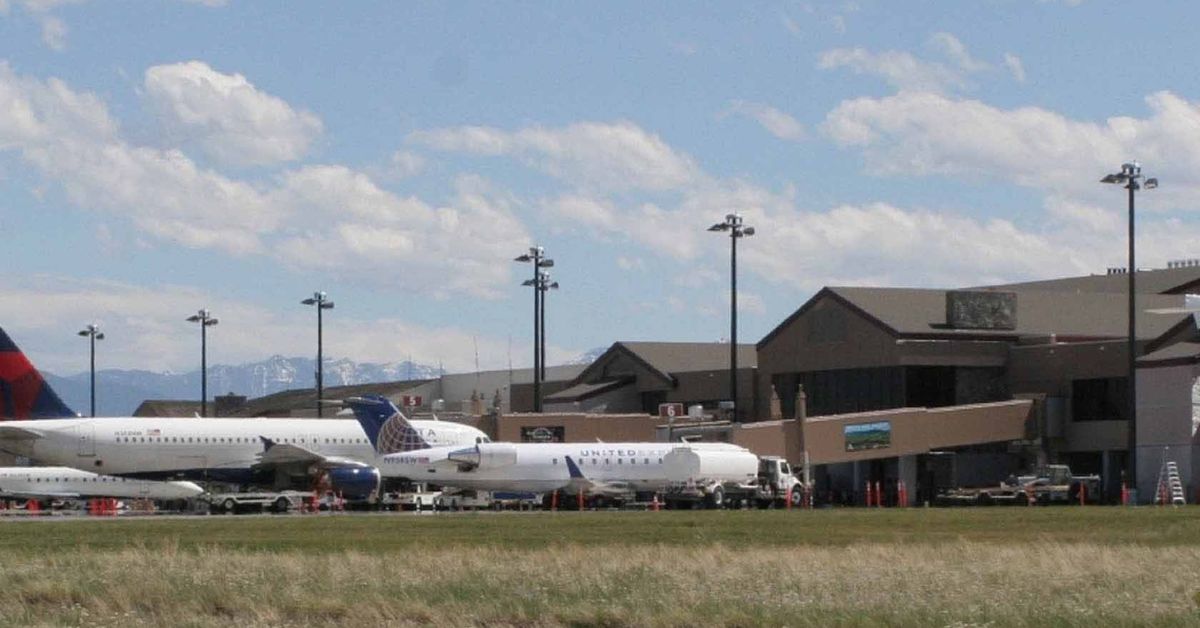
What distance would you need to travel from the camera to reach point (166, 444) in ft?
255

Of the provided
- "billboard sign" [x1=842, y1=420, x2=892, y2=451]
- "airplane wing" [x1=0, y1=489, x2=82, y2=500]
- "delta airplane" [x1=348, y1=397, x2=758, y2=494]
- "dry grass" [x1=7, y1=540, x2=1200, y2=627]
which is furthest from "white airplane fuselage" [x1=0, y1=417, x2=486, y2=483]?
"dry grass" [x1=7, y1=540, x2=1200, y2=627]

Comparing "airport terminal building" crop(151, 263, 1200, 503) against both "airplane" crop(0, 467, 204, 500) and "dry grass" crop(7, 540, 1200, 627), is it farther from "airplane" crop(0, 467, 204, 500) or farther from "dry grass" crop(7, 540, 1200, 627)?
"dry grass" crop(7, 540, 1200, 627)

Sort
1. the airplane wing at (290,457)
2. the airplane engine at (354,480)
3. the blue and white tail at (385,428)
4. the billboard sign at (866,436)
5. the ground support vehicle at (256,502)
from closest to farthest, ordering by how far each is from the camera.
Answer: the ground support vehicle at (256,502), the airplane engine at (354,480), the airplane wing at (290,457), the blue and white tail at (385,428), the billboard sign at (866,436)

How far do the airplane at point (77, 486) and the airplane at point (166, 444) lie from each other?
9.54ft

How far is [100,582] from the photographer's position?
30.5m

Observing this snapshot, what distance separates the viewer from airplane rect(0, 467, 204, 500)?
3199 inches

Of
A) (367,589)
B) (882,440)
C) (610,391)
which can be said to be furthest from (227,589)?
(610,391)

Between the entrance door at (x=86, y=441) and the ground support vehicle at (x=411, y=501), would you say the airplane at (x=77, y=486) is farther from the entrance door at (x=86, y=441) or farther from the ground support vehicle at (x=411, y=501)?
the ground support vehicle at (x=411, y=501)

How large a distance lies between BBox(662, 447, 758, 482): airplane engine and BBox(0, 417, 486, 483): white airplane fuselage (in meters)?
9.69

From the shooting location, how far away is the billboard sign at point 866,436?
295 feet

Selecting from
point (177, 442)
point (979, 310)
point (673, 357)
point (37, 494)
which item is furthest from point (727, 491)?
point (673, 357)

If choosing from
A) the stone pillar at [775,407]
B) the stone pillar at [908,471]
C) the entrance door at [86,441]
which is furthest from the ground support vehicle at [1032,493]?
the entrance door at [86,441]

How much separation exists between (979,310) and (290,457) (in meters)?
39.9

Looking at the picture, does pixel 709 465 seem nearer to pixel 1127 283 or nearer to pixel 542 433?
pixel 542 433
